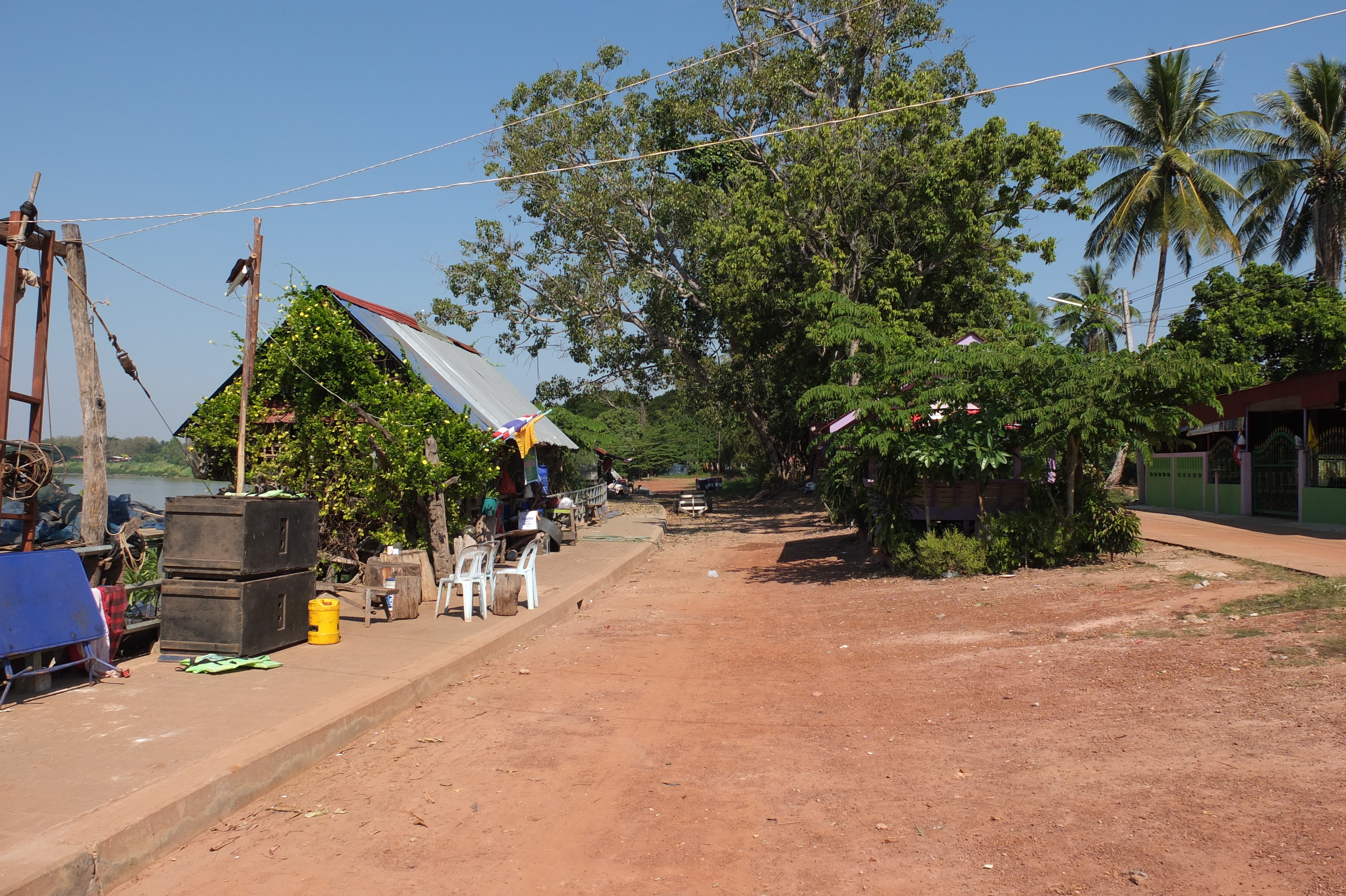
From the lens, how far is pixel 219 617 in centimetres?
776

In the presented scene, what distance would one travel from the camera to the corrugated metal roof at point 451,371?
42.0 ft

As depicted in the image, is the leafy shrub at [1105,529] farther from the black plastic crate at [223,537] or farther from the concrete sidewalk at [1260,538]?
the black plastic crate at [223,537]

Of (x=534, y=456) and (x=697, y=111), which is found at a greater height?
(x=697, y=111)

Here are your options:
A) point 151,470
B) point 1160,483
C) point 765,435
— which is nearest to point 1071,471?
point 1160,483

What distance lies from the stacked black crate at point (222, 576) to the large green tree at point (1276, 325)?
27440 mm

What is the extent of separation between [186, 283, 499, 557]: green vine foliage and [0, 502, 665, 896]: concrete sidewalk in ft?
8.66

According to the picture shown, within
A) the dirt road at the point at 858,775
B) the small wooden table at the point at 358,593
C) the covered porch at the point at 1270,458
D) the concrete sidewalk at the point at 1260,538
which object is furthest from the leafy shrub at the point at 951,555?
the small wooden table at the point at 358,593

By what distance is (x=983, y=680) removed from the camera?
7383 millimetres

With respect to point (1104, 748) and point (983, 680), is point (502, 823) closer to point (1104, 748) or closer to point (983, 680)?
point (1104, 748)

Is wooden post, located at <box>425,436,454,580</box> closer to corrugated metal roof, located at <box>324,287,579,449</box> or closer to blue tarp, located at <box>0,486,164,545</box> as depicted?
corrugated metal roof, located at <box>324,287,579,449</box>

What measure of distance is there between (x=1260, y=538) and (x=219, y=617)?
15.5 meters

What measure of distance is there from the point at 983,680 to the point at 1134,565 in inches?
231

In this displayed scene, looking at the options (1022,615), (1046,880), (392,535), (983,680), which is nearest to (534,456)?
(392,535)

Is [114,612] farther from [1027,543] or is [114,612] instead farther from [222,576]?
[1027,543]
